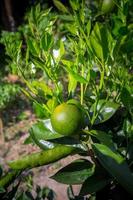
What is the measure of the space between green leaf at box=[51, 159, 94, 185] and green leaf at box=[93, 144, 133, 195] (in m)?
0.16

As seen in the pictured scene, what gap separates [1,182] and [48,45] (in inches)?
14.9

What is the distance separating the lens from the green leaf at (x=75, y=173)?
3.68 ft

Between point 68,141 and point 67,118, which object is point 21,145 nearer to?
point 68,141

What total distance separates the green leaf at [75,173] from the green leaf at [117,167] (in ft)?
0.53

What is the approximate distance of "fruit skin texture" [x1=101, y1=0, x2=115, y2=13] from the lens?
1.44 meters

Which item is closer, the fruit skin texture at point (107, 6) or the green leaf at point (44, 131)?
Answer: the green leaf at point (44, 131)

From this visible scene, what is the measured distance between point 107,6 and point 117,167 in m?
0.69

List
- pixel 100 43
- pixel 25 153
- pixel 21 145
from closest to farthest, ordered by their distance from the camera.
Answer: pixel 100 43 < pixel 25 153 < pixel 21 145

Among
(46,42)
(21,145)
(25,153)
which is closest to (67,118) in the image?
(46,42)

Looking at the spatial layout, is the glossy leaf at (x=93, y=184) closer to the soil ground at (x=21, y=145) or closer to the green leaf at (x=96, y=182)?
the green leaf at (x=96, y=182)

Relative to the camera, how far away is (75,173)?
45.3 inches

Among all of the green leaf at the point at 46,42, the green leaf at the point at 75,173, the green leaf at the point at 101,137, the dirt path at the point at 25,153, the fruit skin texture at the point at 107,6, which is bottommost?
the dirt path at the point at 25,153

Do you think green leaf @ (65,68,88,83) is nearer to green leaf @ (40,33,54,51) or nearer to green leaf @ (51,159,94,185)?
green leaf @ (40,33,54,51)

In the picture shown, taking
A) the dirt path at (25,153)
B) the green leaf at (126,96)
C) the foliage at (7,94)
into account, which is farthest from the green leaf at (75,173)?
the foliage at (7,94)
